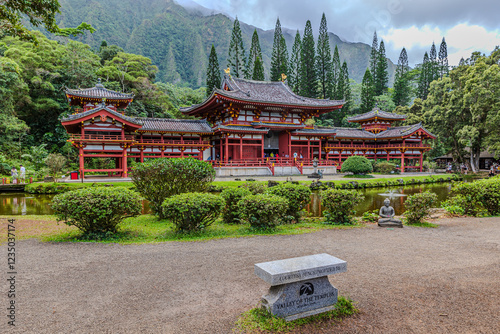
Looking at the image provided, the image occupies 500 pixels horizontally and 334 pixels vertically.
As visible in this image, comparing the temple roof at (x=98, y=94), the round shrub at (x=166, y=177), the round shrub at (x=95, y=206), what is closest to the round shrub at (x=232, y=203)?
the round shrub at (x=166, y=177)

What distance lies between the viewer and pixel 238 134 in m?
27.1

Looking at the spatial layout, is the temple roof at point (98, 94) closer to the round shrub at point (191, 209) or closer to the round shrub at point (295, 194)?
the round shrub at point (295, 194)

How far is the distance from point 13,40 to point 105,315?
4474 centimetres

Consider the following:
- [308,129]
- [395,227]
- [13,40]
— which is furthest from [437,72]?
[13,40]

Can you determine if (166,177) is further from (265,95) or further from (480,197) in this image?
(265,95)

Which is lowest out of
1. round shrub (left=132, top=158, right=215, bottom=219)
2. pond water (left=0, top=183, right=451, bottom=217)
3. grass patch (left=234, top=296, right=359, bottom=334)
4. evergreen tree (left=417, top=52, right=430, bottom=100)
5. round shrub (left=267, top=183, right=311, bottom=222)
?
pond water (left=0, top=183, right=451, bottom=217)

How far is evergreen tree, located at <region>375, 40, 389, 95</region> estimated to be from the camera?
52969 mm

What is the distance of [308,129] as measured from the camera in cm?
3030

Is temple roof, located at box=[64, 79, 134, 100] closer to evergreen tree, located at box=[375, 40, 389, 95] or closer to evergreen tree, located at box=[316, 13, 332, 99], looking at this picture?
evergreen tree, located at box=[316, 13, 332, 99]

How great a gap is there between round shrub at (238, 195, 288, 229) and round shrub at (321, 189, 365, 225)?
1.59m

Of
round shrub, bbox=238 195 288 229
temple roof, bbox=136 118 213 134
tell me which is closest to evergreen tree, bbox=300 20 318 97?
temple roof, bbox=136 118 213 134

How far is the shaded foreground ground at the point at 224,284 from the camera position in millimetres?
3156

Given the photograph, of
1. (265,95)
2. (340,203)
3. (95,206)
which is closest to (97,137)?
(265,95)

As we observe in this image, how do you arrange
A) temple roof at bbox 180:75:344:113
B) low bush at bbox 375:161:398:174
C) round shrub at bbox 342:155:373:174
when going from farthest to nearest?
low bush at bbox 375:161:398:174 → temple roof at bbox 180:75:344:113 → round shrub at bbox 342:155:373:174
